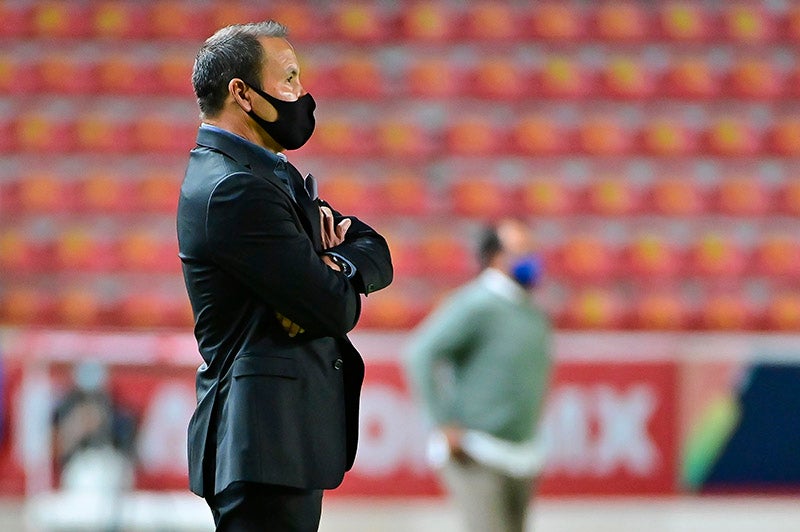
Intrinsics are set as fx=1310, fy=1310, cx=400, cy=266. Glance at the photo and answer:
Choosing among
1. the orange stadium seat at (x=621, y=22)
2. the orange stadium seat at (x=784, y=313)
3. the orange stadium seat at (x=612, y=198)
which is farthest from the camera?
the orange stadium seat at (x=621, y=22)

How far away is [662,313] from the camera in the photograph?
7508 millimetres

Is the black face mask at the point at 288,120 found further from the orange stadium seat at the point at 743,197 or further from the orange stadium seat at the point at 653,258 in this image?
the orange stadium seat at the point at 743,197

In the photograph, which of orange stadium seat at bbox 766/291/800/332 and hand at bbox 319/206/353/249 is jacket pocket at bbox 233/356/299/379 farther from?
orange stadium seat at bbox 766/291/800/332

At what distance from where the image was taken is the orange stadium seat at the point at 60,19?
333 inches

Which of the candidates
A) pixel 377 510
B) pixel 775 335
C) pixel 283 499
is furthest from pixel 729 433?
pixel 283 499

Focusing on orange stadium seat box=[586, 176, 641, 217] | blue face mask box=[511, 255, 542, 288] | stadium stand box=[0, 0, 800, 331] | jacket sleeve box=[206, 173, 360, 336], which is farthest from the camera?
orange stadium seat box=[586, 176, 641, 217]

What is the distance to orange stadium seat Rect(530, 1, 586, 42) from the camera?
27.3ft

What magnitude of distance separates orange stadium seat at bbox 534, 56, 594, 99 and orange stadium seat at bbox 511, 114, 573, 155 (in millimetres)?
190

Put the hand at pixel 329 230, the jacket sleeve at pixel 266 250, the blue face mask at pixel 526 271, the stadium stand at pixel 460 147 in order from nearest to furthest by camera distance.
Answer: the jacket sleeve at pixel 266 250, the hand at pixel 329 230, the blue face mask at pixel 526 271, the stadium stand at pixel 460 147

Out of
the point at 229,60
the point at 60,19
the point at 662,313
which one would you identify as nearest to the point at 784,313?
the point at 662,313

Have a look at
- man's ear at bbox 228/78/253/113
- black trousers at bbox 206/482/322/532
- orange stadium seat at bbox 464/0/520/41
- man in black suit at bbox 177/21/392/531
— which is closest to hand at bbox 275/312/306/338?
man in black suit at bbox 177/21/392/531

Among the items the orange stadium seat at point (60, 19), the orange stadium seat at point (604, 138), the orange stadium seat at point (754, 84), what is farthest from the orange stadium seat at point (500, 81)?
the orange stadium seat at point (60, 19)

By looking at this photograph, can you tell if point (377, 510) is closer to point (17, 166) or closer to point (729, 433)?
point (729, 433)

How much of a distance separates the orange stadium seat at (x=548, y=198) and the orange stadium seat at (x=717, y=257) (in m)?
0.76
